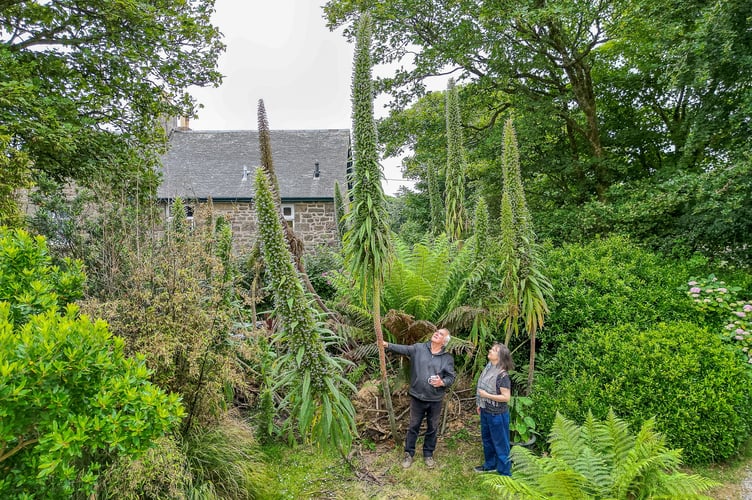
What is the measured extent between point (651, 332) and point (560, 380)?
1.18m

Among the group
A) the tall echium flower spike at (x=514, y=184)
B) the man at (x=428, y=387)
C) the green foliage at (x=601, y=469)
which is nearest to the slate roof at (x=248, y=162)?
the tall echium flower spike at (x=514, y=184)

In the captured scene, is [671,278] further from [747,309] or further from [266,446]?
[266,446]

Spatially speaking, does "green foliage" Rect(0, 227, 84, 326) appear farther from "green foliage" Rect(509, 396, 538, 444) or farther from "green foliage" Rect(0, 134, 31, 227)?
"green foliage" Rect(509, 396, 538, 444)

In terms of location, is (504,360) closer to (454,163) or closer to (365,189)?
(365,189)

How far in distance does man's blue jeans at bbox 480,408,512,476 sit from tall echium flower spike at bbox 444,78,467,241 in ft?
10.5

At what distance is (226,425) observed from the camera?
13.0 ft

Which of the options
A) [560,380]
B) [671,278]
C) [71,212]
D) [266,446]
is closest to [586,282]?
[671,278]

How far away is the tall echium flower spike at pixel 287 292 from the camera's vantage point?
10.0 feet

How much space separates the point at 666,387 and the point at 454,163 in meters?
4.01

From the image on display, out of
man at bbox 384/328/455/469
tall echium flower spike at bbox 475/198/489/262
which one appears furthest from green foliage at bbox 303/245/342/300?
man at bbox 384/328/455/469

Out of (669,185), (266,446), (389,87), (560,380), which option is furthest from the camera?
(389,87)

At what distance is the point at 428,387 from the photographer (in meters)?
3.99

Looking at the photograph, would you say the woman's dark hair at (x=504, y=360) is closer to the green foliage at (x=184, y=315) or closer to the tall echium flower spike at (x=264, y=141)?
the green foliage at (x=184, y=315)

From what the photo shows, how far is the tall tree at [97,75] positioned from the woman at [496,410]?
547 cm
